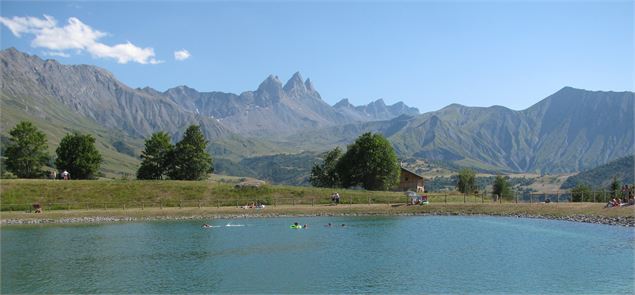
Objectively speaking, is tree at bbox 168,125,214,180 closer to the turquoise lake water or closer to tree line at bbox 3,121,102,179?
tree line at bbox 3,121,102,179

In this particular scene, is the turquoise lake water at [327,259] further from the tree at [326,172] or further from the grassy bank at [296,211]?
the tree at [326,172]

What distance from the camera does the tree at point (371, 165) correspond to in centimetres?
14288

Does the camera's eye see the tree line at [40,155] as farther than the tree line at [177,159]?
No

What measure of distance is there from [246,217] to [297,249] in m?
39.1

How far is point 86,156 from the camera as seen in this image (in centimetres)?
14112

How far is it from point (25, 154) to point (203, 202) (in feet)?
200

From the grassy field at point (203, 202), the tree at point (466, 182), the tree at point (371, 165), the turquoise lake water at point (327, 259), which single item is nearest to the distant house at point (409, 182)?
the tree at point (371, 165)

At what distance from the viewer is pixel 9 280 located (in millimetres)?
43906

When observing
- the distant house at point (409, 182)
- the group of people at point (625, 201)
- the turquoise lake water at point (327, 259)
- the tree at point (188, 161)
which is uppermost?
the tree at point (188, 161)

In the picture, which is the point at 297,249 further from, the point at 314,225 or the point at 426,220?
the point at 426,220

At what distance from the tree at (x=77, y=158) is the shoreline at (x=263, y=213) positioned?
45.8 meters

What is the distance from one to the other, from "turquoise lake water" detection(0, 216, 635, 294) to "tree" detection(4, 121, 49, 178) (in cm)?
6612

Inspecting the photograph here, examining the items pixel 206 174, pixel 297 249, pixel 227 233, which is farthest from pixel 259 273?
pixel 206 174

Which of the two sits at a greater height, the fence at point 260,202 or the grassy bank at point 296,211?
the fence at point 260,202
